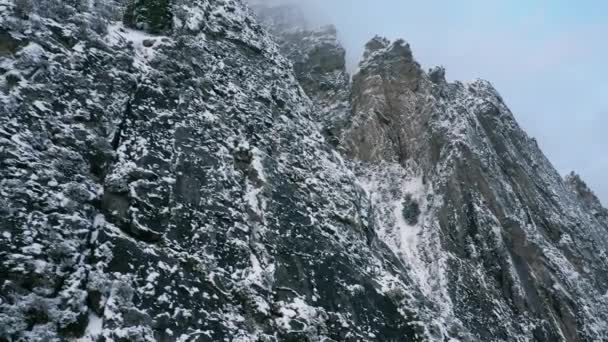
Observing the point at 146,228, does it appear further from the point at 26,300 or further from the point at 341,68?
the point at 341,68

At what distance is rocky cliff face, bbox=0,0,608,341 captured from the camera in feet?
35.5

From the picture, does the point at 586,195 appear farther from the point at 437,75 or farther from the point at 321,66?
the point at 321,66

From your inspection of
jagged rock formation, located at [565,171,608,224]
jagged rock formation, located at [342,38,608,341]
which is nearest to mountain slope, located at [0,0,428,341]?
jagged rock formation, located at [342,38,608,341]

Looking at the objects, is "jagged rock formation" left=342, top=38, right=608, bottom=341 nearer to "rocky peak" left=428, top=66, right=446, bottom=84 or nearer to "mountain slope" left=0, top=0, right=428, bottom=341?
"rocky peak" left=428, top=66, right=446, bottom=84

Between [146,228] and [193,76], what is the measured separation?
24.6ft

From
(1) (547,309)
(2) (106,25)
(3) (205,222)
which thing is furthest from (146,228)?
(1) (547,309)

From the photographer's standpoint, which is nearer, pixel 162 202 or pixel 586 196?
pixel 162 202

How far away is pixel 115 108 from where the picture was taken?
1446 cm

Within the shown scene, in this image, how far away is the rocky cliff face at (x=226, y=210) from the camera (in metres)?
10.8

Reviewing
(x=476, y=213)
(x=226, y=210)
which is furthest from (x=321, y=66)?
(x=226, y=210)

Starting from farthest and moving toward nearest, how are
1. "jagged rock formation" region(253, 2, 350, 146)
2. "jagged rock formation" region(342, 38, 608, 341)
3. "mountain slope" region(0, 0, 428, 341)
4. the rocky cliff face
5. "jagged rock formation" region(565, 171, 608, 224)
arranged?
"jagged rock formation" region(565, 171, 608, 224), "jagged rock formation" region(253, 2, 350, 146), "jagged rock formation" region(342, 38, 608, 341), the rocky cliff face, "mountain slope" region(0, 0, 428, 341)

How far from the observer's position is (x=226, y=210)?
47.3 ft

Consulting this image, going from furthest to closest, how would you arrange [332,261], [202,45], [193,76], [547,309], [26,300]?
[547,309], [202,45], [193,76], [332,261], [26,300]

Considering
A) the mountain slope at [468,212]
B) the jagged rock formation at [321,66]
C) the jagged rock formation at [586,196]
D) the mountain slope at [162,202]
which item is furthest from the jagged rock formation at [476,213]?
the jagged rock formation at [586,196]
